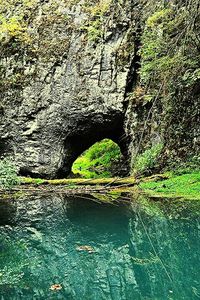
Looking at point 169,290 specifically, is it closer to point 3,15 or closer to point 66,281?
point 66,281

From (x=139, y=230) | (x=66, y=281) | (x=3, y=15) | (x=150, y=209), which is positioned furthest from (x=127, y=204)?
(x=3, y=15)

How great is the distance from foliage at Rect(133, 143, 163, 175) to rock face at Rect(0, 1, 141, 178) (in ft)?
8.83

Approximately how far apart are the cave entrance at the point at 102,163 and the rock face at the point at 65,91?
235 cm

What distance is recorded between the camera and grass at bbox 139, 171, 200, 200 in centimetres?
974

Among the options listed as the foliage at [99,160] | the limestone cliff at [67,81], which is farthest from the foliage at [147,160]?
the foliage at [99,160]

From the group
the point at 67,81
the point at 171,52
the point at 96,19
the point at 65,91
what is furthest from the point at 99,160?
the point at 171,52

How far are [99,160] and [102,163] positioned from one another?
74 centimetres

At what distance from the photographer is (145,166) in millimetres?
13539

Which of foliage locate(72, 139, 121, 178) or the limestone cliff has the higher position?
the limestone cliff

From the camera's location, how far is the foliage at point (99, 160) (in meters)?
19.7

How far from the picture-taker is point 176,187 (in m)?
10.6

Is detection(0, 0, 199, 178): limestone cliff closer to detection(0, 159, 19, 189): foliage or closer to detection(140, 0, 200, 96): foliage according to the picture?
detection(0, 159, 19, 189): foliage

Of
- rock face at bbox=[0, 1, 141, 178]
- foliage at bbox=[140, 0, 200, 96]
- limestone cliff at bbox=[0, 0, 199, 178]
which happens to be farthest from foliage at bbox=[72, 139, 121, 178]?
foliage at bbox=[140, 0, 200, 96]

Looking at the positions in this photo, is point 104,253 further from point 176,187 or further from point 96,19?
point 96,19
